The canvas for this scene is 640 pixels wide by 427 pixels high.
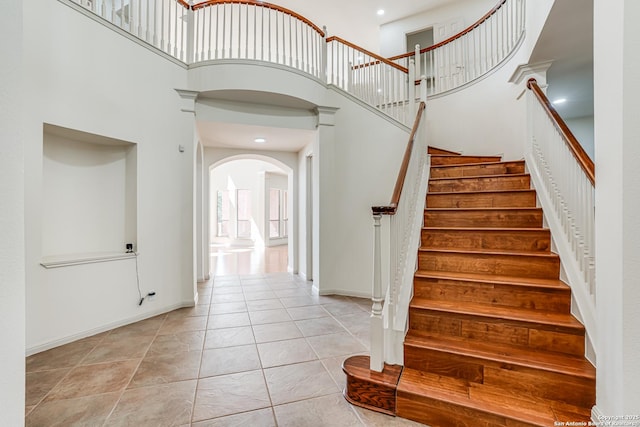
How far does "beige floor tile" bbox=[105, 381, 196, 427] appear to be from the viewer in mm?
1641

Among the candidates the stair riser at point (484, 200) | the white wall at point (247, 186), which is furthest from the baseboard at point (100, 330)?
the white wall at point (247, 186)

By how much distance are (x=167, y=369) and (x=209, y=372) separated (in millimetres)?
343

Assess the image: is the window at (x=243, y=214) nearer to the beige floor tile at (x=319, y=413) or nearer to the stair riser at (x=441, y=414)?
the beige floor tile at (x=319, y=413)

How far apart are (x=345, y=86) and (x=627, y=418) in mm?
4454

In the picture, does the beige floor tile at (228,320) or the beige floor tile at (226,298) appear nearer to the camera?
the beige floor tile at (228,320)

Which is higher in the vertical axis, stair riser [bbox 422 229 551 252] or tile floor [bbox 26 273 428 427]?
stair riser [bbox 422 229 551 252]

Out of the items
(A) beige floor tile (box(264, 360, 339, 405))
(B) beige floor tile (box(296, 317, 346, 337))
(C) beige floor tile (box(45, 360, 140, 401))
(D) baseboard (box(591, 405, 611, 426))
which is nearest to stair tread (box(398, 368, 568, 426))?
(D) baseboard (box(591, 405, 611, 426))

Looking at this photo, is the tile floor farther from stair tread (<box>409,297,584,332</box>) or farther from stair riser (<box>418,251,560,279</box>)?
stair riser (<box>418,251,560,279</box>)

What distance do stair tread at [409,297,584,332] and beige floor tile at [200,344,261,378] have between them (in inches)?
54.0

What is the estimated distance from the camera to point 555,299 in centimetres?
193

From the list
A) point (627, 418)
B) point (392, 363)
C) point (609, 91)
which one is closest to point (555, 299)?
point (627, 418)

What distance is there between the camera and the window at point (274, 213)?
10.0m

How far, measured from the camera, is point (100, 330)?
287cm

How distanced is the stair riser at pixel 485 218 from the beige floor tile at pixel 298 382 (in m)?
1.74
